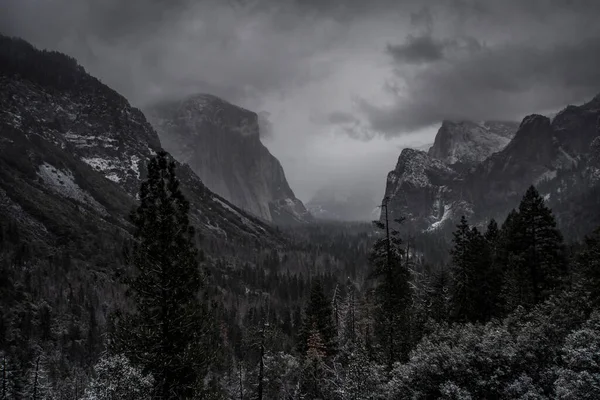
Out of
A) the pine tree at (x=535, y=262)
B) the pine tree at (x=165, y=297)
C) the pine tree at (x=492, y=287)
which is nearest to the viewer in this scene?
the pine tree at (x=165, y=297)

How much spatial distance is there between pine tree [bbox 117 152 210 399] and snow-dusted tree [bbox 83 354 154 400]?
303cm

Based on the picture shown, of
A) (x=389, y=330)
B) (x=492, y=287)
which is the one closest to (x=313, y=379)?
(x=389, y=330)

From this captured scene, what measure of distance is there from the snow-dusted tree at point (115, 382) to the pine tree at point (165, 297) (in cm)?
303

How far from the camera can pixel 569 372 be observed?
16203 millimetres

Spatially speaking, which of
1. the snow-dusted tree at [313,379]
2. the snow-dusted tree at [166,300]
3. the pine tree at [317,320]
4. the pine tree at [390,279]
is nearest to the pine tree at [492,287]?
the pine tree at [390,279]

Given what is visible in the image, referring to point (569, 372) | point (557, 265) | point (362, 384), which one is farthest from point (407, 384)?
point (557, 265)

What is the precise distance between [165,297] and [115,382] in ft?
16.9

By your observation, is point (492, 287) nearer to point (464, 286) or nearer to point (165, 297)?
point (464, 286)

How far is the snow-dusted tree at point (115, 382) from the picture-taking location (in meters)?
15.0

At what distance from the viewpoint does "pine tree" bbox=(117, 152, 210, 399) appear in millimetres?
18875

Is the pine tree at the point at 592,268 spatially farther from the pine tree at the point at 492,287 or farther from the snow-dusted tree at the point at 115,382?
the snow-dusted tree at the point at 115,382

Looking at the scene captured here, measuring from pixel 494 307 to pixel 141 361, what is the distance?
29.2 meters

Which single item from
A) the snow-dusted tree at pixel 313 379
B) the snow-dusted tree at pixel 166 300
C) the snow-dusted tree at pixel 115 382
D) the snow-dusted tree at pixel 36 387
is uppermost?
the snow-dusted tree at pixel 166 300

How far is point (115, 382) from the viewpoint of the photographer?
49.4 ft
